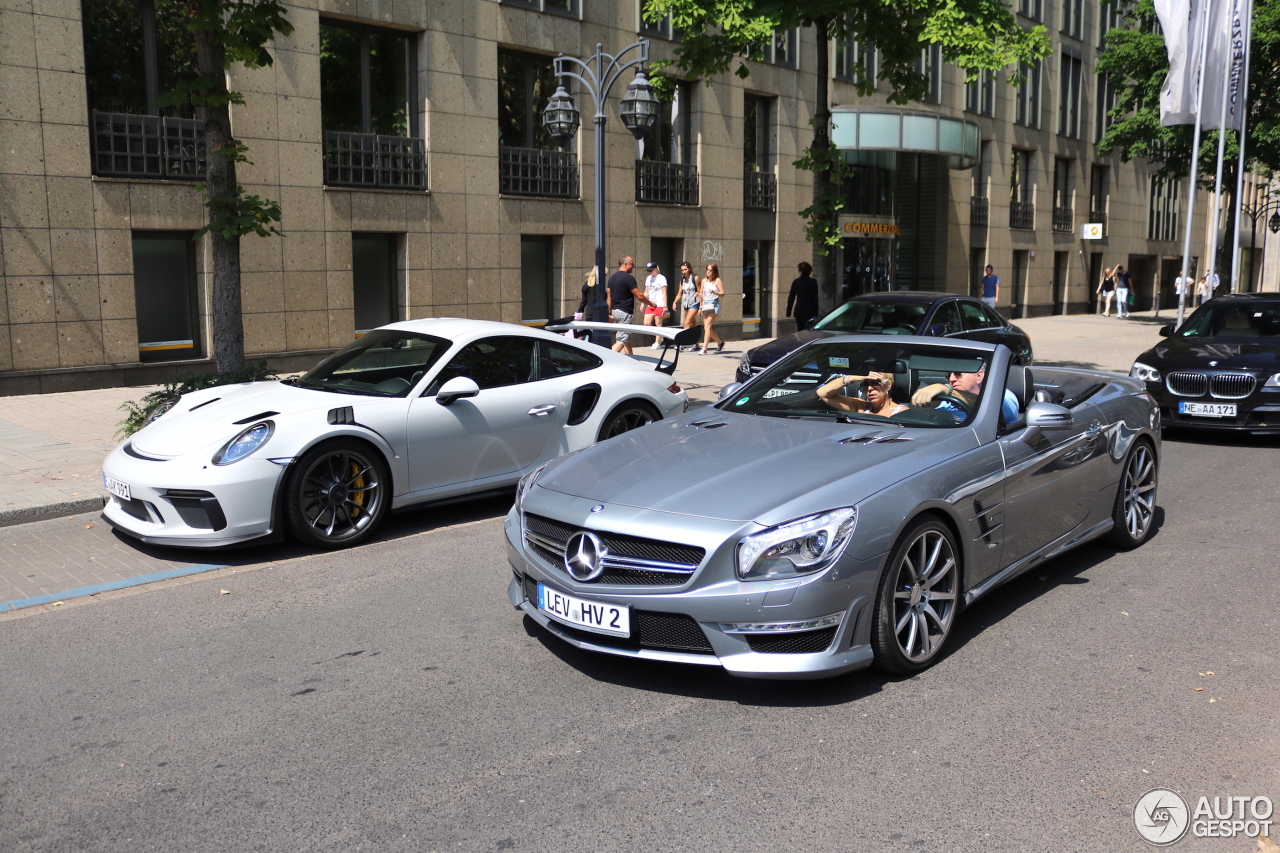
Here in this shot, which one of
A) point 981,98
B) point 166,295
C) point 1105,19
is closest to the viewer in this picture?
point 166,295

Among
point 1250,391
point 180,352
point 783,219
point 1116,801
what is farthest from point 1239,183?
point 1116,801

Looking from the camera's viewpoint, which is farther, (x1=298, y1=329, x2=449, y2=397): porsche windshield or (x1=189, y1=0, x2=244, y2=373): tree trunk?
(x1=189, y1=0, x2=244, y2=373): tree trunk

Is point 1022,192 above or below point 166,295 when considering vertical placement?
above

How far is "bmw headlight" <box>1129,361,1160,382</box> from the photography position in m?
11.6

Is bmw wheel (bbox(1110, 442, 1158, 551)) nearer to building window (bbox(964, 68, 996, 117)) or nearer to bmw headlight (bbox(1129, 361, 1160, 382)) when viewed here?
bmw headlight (bbox(1129, 361, 1160, 382))

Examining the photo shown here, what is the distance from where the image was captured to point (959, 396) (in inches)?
221

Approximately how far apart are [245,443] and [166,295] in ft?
36.6

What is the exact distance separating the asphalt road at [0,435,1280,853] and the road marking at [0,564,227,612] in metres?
0.23

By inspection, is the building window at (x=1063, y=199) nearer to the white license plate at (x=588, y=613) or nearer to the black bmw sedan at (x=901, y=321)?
the black bmw sedan at (x=901, y=321)

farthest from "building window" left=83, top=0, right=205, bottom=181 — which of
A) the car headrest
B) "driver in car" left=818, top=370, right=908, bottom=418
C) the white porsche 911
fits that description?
the car headrest

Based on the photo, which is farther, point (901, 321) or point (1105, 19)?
point (1105, 19)

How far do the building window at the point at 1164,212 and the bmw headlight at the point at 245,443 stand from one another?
4993 centimetres

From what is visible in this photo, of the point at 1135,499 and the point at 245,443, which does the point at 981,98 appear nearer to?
the point at 1135,499

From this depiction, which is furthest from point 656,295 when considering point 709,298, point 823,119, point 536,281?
point 823,119
